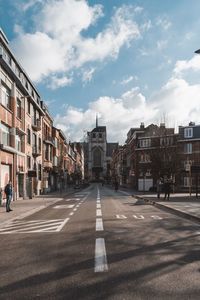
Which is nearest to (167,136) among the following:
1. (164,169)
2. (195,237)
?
(164,169)

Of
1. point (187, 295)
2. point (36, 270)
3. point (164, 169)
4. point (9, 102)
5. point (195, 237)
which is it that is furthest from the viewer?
point (164, 169)

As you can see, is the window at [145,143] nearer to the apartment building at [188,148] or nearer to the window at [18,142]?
the apartment building at [188,148]

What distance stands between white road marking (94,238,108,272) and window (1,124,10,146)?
72.8 ft

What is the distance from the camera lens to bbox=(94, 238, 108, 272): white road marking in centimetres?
714

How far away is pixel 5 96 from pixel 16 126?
3991 mm

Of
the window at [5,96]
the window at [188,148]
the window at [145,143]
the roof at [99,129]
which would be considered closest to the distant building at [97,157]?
the roof at [99,129]

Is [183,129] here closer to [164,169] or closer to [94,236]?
[164,169]

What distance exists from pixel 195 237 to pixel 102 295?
6.23 m

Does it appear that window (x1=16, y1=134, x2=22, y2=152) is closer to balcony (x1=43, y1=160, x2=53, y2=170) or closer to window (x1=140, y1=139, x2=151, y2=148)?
balcony (x1=43, y1=160, x2=53, y2=170)

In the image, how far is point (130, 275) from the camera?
6.63 meters

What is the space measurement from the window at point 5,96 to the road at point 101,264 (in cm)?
2011

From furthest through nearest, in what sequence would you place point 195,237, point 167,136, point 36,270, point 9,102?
point 167,136 < point 9,102 < point 195,237 < point 36,270

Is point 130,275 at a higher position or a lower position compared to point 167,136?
lower

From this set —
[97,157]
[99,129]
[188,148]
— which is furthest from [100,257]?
[99,129]
